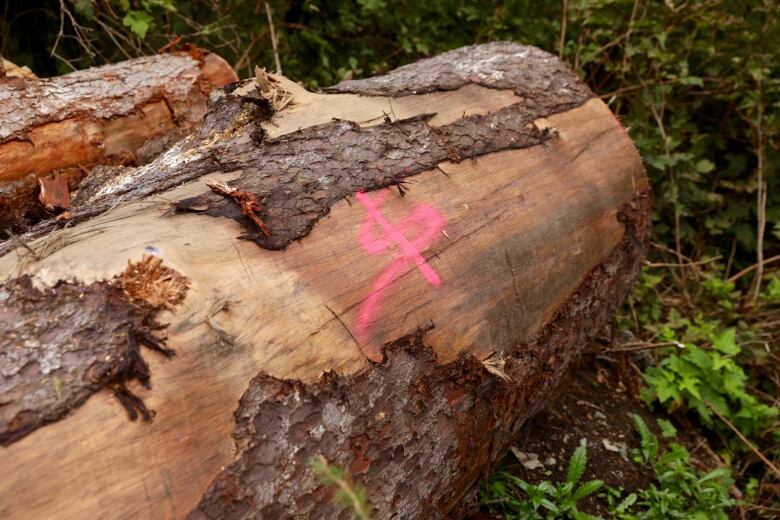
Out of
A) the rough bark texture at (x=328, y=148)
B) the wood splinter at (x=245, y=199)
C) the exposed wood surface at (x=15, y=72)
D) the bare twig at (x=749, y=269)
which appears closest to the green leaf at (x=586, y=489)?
the rough bark texture at (x=328, y=148)

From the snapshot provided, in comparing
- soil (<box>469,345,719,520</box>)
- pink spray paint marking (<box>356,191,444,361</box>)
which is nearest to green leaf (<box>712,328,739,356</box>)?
soil (<box>469,345,719,520</box>)

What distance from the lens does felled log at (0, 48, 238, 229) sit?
2574 mm

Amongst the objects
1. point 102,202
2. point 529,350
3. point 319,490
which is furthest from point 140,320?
point 529,350

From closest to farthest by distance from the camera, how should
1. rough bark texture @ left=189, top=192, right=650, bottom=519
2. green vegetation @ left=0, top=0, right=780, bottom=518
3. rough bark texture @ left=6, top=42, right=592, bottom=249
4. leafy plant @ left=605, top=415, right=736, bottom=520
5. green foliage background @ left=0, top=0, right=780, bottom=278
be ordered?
1. rough bark texture @ left=189, top=192, right=650, bottom=519
2. rough bark texture @ left=6, top=42, right=592, bottom=249
3. leafy plant @ left=605, top=415, right=736, bottom=520
4. green vegetation @ left=0, top=0, right=780, bottom=518
5. green foliage background @ left=0, top=0, right=780, bottom=278

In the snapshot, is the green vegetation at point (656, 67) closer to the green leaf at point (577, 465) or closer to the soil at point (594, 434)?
the soil at point (594, 434)

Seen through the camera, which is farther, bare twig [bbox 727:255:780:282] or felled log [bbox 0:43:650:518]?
bare twig [bbox 727:255:780:282]

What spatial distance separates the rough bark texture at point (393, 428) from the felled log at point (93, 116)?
1.44 meters

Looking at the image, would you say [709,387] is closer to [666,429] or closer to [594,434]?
[666,429]

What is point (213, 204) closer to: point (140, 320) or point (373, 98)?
point (140, 320)

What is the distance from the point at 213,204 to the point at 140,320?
41 cm

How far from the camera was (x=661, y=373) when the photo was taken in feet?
10.0

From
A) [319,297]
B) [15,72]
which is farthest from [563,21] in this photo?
[319,297]

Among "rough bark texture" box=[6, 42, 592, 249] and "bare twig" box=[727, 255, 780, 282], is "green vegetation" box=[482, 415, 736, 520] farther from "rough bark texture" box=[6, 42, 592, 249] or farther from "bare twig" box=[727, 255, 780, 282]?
"bare twig" box=[727, 255, 780, 282]

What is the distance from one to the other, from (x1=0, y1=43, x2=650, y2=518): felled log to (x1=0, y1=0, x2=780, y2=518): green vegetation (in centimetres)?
128
